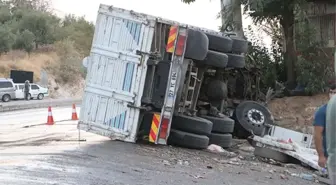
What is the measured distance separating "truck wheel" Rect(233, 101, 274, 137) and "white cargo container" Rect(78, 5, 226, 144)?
286 cm

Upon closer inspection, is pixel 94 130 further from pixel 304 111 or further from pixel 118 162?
pixel 304 111

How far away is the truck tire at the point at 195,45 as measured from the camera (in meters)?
9.17

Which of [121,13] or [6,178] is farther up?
[121,13]

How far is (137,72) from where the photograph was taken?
9.24 m

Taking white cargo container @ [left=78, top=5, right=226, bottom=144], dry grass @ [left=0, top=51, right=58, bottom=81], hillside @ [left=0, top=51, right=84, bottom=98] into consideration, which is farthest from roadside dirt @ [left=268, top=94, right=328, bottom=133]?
dry grass @ [left=0, top=51, right=58, bottom=81]

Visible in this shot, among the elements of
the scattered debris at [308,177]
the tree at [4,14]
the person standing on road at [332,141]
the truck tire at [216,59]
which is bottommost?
the scattered debris at [308,177]

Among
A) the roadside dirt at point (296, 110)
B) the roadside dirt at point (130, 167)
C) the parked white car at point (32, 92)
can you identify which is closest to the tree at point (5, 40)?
the parked white car at point (32, 92)

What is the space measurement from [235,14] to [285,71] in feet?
8.16

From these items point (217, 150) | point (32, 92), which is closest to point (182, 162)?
point (217, 150)

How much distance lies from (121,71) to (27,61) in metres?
47.4

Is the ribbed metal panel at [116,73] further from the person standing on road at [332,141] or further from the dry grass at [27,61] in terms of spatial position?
the dry grass at [27,61]

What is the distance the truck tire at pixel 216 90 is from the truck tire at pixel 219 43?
78 cm

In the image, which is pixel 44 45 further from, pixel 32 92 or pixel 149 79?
pixel 149 79

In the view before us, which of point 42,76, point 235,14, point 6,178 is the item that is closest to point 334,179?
point 6,178
